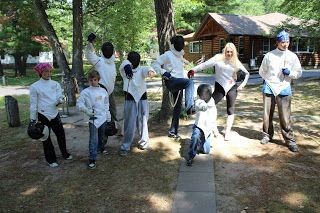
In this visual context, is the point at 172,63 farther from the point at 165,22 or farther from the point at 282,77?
the point at 282,77

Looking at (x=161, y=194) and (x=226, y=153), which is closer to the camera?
(x=161, y=194)

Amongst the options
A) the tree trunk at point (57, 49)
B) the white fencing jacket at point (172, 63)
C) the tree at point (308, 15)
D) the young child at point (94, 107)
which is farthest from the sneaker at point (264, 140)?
the tree at point (308, 15)

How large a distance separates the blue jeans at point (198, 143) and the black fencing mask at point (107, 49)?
6.46 feet

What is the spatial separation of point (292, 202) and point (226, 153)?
74.5 inches

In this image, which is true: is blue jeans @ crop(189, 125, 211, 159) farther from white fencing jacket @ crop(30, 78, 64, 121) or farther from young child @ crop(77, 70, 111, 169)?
white fencing jacket @ crop(30, 78, 64, 121)

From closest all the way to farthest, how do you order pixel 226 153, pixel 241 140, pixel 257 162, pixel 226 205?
pixel 226 205 < pixel 257 162 < pixel 226 153 < pixel 241 140

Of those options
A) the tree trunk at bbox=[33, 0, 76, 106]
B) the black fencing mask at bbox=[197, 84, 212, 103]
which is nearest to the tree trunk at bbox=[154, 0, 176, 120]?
the black fencing mask at bbox=[197, 84, 212, 103]

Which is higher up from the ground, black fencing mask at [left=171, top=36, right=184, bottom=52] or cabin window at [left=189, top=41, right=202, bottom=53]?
cabin window at [left=189, top=41, right=202, bottom=53]

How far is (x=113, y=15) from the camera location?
23.2 m

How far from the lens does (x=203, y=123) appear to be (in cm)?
584

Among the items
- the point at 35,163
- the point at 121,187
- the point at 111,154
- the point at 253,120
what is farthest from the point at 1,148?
the point at 253,120

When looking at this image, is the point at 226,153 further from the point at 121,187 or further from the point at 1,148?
the point at 1,148

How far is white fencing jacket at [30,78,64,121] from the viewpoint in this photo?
5.61 m

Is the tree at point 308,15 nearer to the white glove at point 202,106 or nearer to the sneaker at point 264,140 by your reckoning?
the sneaker at point 264,140
